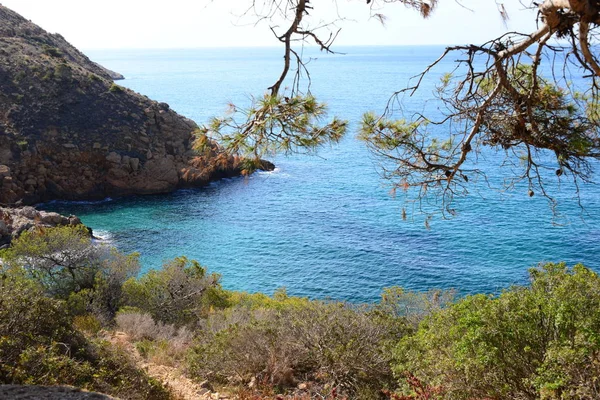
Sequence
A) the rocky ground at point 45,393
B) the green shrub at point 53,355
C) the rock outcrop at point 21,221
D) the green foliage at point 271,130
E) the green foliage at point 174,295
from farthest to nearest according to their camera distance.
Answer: the rock outcrop at point 21,221, the green foliage at point 174,295, the green shrub at point 53,355, the green foliage at point 271,130, the rocky ground at point 45,393

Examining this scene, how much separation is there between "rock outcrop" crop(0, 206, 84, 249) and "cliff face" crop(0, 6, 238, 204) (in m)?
5.39

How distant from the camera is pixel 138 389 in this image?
22.3 ft

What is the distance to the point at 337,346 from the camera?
8016mm

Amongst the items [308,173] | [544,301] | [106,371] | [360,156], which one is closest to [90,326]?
[106,371]

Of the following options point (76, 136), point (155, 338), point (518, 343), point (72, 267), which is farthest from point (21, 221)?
point (518, 343)

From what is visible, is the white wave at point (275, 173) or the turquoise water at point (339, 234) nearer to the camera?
the turquoise water at point (339, 234)

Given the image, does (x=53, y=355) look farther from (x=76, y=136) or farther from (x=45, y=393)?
(x=76, y=136)

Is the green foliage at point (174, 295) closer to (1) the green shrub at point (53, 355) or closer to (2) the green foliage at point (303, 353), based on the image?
(2) the green foliage at point (303, 353)

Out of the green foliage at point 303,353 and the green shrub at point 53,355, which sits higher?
the green shrub at point 53,355

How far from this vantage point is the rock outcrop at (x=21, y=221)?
2445cm

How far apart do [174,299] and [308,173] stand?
30.5 meters

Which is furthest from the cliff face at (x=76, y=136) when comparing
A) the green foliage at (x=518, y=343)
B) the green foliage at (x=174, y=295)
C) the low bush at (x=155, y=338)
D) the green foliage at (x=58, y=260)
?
the green foliage at (x=518, y=343)

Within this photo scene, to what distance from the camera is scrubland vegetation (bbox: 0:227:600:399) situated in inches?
204

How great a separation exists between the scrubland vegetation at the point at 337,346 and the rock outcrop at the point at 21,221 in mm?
11987
